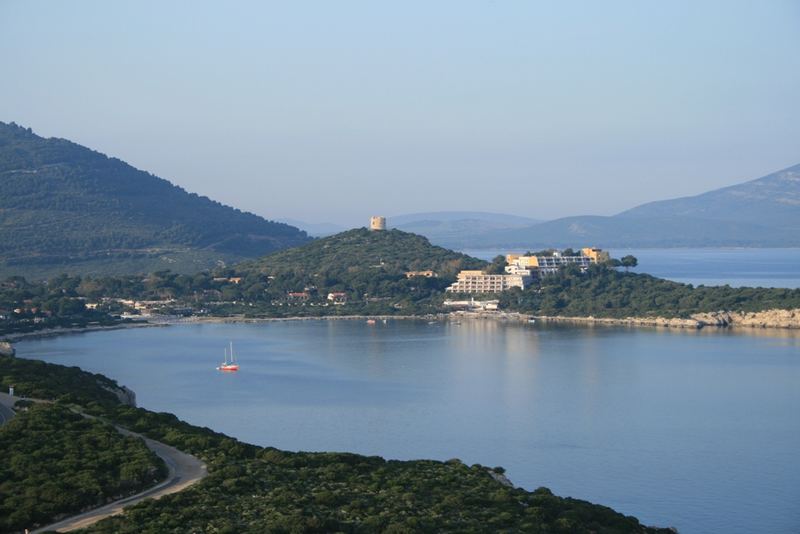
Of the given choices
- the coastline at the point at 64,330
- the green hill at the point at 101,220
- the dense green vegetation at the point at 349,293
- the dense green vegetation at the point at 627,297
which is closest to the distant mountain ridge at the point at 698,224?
the green hill at the point at 101,220

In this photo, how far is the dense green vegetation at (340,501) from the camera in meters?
10.7

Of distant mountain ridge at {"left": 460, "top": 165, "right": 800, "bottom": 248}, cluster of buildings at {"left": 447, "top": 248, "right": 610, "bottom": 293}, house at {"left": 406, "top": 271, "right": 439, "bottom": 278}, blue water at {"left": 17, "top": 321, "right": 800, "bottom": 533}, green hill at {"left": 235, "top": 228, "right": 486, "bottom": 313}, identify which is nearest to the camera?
blue water at {"left": 17, "top": 321, "right": 800, "bottom": 533}

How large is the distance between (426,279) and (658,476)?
3510 cm

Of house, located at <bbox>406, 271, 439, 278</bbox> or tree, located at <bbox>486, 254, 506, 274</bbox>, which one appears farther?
house, located at <bbox>406, 271, 439, 278</bbox>

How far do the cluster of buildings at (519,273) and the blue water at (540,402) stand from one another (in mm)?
11100

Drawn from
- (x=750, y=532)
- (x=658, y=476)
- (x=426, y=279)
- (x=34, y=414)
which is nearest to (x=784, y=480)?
(x=658, y=476)

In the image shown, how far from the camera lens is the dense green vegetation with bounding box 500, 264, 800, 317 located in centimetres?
4062

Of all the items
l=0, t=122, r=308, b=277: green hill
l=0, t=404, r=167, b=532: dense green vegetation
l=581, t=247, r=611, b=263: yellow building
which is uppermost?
l=0, t=122, r=308, b=277: green hill

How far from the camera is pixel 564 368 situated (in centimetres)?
2877

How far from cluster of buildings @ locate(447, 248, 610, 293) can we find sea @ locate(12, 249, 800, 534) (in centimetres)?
1022

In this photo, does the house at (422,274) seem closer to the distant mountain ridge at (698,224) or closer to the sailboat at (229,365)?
the sailboat at (229,365)

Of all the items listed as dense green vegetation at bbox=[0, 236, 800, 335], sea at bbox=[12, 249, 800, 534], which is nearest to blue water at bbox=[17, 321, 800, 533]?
sea at bbox=[12, 249, 800, 534]

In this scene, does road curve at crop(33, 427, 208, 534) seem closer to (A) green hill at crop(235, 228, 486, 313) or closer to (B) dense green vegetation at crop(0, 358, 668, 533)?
(B) dense green vegetation at crop(0, 358, 668, 533)

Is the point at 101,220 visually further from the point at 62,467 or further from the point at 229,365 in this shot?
the point at 62,467
